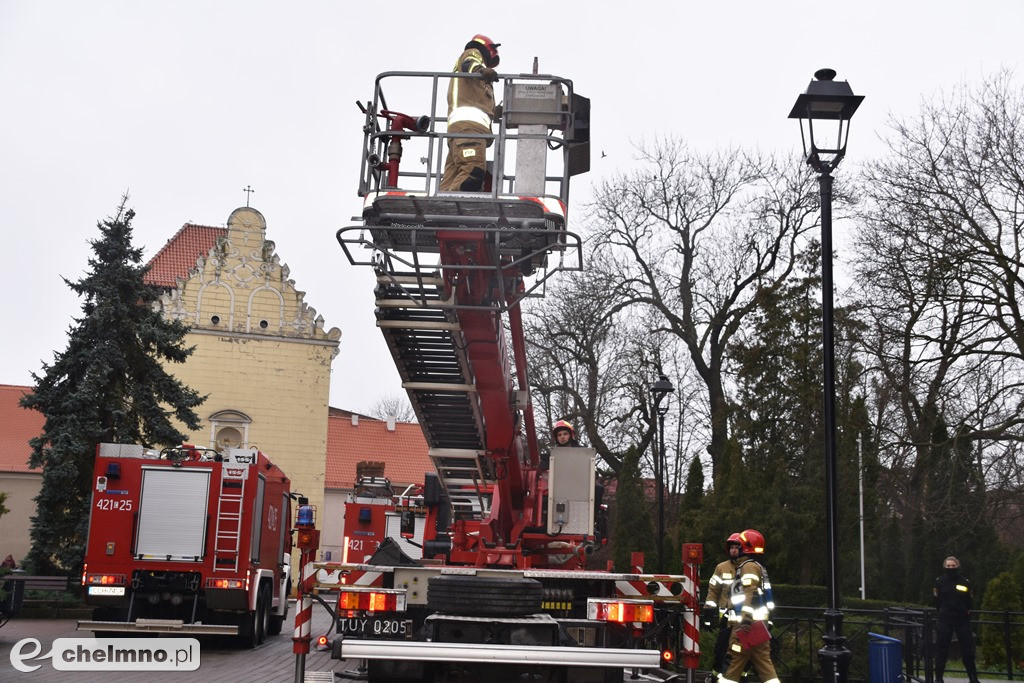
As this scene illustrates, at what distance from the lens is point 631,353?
38031 mm

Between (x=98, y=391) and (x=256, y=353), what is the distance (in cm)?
1870

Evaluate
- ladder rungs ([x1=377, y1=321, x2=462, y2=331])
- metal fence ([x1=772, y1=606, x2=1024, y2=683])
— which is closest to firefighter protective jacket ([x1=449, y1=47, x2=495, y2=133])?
ladder rungs ([x1=377, y1=321, x2=462, y2=331])

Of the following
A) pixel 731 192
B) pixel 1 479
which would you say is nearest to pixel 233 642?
pixel 731 192

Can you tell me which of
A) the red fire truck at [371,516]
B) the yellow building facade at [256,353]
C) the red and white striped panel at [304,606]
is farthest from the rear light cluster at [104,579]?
the yellow building facade at [256,353]

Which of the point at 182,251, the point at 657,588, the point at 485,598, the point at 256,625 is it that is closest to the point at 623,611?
the point at 657,588

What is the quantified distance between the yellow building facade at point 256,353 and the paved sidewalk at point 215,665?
25218 millimetres

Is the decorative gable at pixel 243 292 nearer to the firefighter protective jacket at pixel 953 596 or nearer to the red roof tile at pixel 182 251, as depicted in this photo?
the red roof tile at pixel 182 251

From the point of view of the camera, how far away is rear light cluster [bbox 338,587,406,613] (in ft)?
33.1

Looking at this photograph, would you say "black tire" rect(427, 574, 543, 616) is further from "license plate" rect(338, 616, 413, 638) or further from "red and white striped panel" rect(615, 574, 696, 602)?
"red and white striped panel" rect(615, 574, 696, 602)

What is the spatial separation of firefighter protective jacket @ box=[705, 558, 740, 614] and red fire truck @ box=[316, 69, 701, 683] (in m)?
0.26

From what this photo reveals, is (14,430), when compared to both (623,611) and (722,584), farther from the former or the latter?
(623,611)

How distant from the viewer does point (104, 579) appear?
17.3 metres

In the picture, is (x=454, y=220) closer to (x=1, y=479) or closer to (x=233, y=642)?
(x=233, y=642)

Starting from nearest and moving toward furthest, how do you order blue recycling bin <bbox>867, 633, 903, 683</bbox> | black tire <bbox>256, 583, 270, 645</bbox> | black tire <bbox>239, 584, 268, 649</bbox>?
blue recycling bin <bbox>867, 633, 903, 683</bbox>, black tire <bbox>239, 584, 268, 649</bbox>, black tire <bbox>256, 583, 270, 645</bbox>
